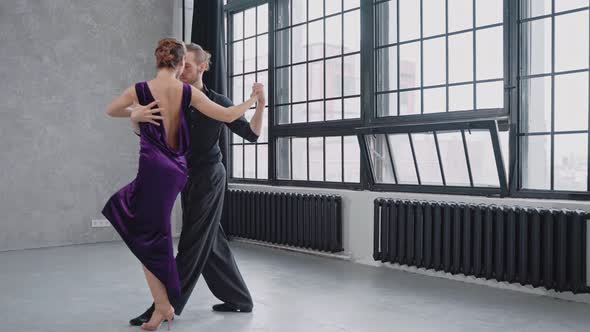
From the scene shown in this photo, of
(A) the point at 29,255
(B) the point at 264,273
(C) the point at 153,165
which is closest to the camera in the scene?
(C) the point at 153,165

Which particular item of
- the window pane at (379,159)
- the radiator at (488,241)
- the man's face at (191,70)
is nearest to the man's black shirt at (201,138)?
the man's face at (191,70)

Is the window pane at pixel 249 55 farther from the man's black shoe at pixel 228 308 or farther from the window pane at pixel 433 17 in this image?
the man's black shoe at pixel 228 308

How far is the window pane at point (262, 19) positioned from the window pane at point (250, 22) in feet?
0.28

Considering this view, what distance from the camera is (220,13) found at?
6367 mm

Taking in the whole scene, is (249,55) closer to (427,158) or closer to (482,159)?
(427,158)

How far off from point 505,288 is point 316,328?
5.47ft

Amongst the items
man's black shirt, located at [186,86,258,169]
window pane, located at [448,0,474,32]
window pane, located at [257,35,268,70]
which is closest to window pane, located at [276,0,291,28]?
window pane, located at [257,35,268,70]

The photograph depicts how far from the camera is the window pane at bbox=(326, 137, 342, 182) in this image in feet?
18.2

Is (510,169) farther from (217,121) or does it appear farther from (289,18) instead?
(289,18)

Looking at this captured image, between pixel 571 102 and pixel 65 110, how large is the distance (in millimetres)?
4749

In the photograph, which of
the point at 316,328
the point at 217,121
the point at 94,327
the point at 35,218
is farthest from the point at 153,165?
the point at 35,218

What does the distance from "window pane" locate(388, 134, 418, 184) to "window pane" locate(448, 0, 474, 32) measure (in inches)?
36.8

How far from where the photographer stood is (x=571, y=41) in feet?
13.0

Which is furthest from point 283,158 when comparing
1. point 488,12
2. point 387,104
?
point 488,12
